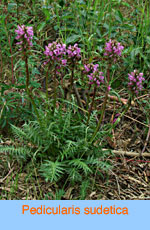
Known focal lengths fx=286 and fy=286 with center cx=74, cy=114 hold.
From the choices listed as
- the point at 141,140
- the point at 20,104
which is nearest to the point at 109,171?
the point at 141,140

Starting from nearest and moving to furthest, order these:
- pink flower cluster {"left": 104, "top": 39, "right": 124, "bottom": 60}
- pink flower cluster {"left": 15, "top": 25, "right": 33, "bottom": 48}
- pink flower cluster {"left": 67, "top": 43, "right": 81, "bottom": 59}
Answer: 1. pink flower cluster {"left": 15, "top": 25, "right": 33, "bottom": 48}
2. pink flower cluster {"left": 104, "top": 39, "right": 124, "bottom": 60}
3. pink flower cluster {"left": 67, "top": 43, "right": 81, "bottom": 59}

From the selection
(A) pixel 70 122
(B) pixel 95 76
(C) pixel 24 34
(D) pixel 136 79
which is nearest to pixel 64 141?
(A) pixel 70 122

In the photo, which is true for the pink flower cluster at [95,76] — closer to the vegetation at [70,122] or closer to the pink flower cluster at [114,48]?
the vegetation at [70,122]

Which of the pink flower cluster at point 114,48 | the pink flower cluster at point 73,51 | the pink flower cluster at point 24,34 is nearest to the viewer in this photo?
the pink flower cluster at point 24,34

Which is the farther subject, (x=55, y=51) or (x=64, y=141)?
(x=64, y=141)

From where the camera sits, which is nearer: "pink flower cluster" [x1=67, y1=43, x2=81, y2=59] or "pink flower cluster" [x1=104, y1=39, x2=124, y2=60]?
"pink flower cluster" [x1=104, y1=39, x2=124, y2=60]

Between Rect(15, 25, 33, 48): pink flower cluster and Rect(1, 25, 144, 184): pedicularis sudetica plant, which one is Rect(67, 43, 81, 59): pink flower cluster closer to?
Rect(1, 25, 144, 184): pedicularis sudetica plant

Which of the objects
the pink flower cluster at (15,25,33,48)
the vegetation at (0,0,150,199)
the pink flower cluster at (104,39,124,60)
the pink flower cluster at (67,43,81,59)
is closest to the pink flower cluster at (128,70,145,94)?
the vegetation at (0,0,150,199)

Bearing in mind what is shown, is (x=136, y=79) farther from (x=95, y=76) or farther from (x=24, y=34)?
(x=24, y=34)

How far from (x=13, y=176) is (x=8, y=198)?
21cm

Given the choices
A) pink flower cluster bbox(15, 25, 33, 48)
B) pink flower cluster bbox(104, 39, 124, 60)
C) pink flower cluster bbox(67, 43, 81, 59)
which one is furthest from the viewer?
pink flower cluster bbox(67, 43, 81, 59)

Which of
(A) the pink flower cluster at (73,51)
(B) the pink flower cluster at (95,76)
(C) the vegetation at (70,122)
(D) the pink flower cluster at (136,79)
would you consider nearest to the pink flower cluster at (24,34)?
(C) the vegetation at (70,122)

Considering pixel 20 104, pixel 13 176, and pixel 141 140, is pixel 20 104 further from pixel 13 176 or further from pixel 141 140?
pixel 141 140

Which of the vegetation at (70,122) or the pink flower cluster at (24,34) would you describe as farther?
the vegetation at (70,122)
